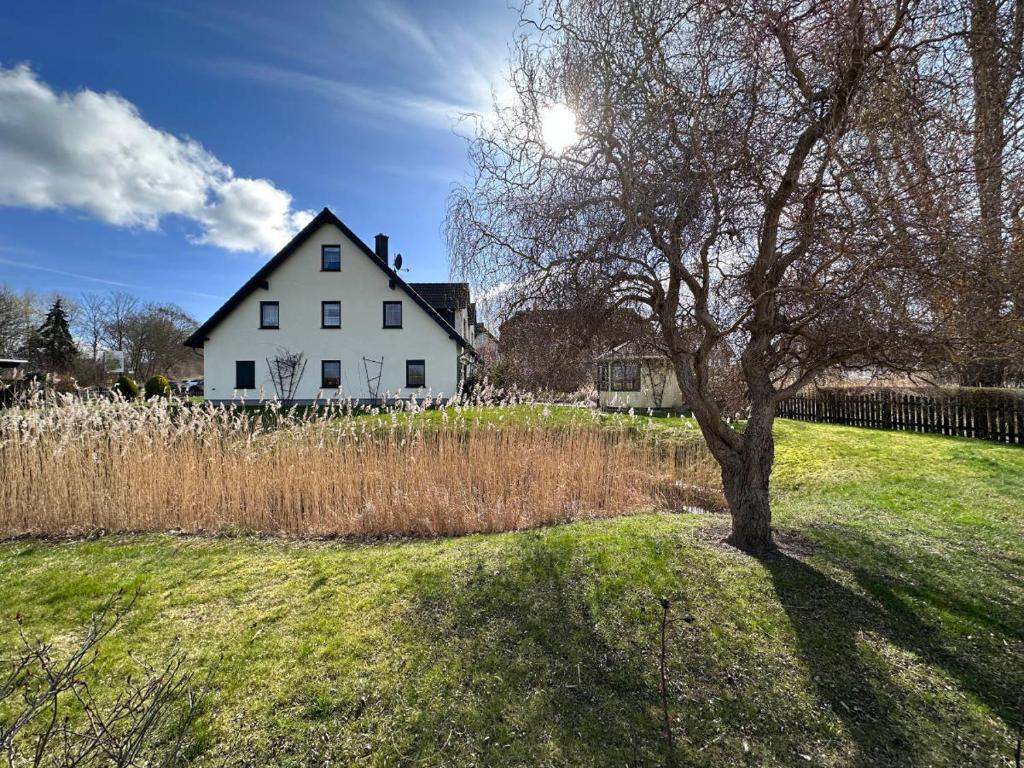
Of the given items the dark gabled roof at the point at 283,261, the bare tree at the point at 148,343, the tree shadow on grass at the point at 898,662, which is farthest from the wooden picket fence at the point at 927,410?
the bare tree at the point at 148,343

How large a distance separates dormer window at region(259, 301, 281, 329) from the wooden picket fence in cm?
1755

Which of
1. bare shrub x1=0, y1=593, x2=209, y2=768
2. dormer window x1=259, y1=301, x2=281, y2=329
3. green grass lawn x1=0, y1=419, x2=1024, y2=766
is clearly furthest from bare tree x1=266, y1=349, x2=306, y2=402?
bare shrub x1=0, y1=593, x2=209, y2=768

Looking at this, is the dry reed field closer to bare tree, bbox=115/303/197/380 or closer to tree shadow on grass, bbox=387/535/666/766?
tree shadow on grass, bbox=387/535/666/766

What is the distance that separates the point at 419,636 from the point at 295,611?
86 cm

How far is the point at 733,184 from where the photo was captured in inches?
116

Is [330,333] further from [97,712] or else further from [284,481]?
[97,712]

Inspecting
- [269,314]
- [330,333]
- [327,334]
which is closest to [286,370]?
[327,334]

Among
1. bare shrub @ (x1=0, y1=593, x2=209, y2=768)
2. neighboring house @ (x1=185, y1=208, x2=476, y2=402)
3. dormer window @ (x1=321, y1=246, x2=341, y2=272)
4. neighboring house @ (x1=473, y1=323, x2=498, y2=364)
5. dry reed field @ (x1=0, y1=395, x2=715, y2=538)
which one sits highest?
dormer window @ (x1=321, y1=246, x2=341, y2=272)

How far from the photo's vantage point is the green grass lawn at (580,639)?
1852mm

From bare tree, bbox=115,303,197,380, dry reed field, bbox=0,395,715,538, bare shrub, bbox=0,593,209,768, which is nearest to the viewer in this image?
bare shrub, bbox=0,593,209,768

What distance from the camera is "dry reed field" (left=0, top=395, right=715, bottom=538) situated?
4602mm

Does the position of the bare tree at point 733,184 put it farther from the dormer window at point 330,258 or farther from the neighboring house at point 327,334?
the dormer window at point 330,258

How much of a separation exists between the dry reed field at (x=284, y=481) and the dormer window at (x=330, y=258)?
43.3 feet

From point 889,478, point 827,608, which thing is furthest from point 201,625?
point 889,478
